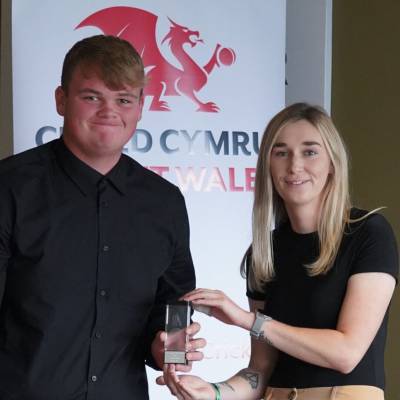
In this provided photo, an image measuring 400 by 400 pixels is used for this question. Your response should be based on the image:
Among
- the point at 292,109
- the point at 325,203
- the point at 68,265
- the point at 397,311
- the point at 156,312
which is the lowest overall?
the point at 397,311

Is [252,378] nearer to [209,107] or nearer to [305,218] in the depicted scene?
[305,218]

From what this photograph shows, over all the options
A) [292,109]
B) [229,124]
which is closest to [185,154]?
[229,124]

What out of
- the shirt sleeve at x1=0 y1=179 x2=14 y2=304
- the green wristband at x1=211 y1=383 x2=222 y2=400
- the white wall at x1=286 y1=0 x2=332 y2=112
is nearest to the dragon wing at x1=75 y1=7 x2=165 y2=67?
the white wall at x1=286 y1=0 x2=332 y2=112

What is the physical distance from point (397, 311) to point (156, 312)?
2361 mm

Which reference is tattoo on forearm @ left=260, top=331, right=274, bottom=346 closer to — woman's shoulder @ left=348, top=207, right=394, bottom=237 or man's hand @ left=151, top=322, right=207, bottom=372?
man's hand @ left=151, top=322, right=207, bottom=372

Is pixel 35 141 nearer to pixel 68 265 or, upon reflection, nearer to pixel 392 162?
pixel 68 265

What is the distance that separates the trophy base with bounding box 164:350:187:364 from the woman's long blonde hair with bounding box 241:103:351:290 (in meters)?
0.35

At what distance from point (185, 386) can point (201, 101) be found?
2114mm

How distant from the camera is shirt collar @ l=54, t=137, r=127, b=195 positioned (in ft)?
8.46

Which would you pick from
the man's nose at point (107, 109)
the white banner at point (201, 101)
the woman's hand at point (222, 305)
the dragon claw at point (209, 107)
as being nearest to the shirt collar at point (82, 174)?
the man's nose at point (107, 109)

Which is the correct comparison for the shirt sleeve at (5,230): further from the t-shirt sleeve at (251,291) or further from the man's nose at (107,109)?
the t-shirt sleeve at (251,291)

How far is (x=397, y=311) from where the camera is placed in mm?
4676

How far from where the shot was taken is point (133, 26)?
4180 millimetres

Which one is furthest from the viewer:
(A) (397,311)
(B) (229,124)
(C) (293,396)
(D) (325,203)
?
(A) (397,311)
